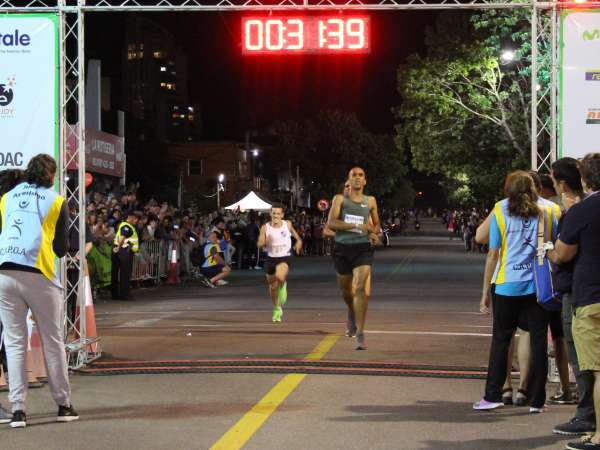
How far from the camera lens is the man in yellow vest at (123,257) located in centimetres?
2098

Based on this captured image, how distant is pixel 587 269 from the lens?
670 cm

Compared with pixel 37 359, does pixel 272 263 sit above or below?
above

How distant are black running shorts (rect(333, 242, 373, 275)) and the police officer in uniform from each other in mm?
4729

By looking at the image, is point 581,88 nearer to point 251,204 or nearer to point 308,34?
point 308,34

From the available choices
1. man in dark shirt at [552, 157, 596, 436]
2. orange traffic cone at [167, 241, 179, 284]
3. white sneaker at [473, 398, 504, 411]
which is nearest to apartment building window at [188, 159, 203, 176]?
orange traffic cone at [167, 241, 179, 284]

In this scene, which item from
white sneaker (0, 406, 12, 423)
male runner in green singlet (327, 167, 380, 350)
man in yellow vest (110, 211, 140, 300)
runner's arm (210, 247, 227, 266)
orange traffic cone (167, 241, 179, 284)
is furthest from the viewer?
orange traffic cone (167, 241, 179, 284)

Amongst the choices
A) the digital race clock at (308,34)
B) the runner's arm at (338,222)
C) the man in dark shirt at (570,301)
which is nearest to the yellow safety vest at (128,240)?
the runner's arm at (338,222)

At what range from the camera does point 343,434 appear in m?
7.04

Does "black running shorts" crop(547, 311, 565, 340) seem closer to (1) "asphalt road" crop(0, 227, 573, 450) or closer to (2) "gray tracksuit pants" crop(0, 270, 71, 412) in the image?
(1) "asphalt road" crop(0, 227, 573, 450)

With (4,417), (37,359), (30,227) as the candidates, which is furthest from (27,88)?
(4,417)

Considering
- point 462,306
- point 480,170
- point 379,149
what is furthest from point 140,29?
point 462,306

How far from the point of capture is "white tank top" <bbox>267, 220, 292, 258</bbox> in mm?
15375

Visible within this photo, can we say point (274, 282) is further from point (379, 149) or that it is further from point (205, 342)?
point (379, 149)

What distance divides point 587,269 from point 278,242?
9022mm
